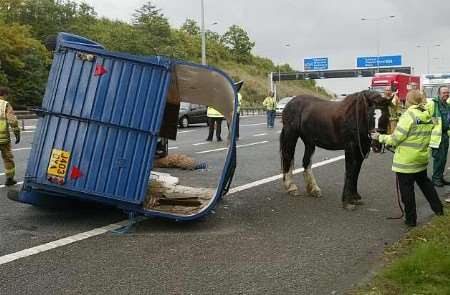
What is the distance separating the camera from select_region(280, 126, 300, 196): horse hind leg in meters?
9.38

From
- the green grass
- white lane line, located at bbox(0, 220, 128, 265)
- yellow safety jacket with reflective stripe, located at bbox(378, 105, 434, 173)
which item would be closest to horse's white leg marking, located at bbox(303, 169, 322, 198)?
yellow safety jacket with reflective stripe, located at bbox(378, 105, 434, 173)

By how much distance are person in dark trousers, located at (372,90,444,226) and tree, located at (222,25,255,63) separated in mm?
86679

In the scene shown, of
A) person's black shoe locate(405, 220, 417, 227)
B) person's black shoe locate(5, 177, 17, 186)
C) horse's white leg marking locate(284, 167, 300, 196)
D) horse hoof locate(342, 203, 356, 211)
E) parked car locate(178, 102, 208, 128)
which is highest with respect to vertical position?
parked car locate(178, 102, 208, 128)

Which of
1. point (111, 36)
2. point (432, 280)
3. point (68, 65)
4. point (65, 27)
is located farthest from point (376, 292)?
point (65, 27)

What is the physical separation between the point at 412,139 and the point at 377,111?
108 centimetres

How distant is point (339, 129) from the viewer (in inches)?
330

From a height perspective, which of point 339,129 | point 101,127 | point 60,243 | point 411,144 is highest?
point 339,129

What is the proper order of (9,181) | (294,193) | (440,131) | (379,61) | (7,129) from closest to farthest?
(294,193)
(440,131)
(7,129)
(9,181)
(379,61)

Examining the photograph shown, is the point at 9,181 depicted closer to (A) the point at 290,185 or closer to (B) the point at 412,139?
(A) the point at 290,185

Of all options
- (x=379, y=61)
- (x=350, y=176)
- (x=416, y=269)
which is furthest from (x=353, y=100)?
(x=379, y=61)

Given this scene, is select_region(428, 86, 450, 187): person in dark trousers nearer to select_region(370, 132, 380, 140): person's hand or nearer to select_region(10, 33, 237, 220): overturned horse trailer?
select_region(370, 132, 380, 140): person's hand

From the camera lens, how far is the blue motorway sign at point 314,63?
252 ft

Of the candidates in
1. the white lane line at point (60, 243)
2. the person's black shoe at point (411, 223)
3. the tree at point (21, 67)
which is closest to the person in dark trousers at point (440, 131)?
the person's black shoe at point (411, 223)

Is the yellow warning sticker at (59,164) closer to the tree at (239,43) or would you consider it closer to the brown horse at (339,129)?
the brown horse at (339,129)
